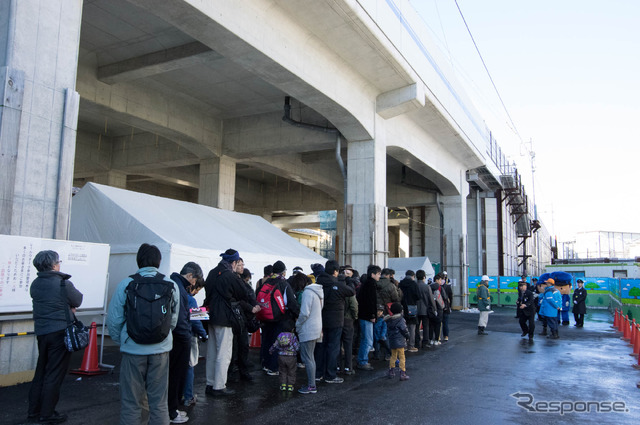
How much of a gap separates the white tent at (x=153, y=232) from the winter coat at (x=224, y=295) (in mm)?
3242

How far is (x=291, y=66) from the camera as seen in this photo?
13.5 metres

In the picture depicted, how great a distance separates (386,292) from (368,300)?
60 centimetres

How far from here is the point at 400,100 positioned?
704 inches

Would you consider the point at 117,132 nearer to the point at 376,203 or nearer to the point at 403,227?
the point at 376,203

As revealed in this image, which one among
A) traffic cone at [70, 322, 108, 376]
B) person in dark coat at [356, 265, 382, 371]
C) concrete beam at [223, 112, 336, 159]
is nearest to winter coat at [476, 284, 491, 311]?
person in dark coat at [356, 265, 382, 371]

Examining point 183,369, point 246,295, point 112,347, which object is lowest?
point 112,347

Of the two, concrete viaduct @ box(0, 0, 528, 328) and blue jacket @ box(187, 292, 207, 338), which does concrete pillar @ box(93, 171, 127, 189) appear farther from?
blue jacket @ box(187, 292, 207, 338)

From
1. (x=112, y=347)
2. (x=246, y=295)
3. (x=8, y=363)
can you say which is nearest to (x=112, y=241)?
(x=112, y=347)

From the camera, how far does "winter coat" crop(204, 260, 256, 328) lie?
6406mm

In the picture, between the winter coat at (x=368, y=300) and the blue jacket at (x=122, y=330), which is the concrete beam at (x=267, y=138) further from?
the blue jacket at (x=122, y=330)

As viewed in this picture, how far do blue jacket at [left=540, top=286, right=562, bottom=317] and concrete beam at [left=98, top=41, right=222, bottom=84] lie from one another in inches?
463

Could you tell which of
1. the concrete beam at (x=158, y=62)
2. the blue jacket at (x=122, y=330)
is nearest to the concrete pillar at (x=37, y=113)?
the blue jacket at (x=122, y=330)

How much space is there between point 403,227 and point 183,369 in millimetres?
40404

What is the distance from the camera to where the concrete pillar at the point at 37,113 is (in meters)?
6.77
